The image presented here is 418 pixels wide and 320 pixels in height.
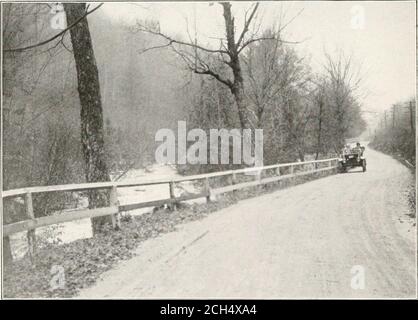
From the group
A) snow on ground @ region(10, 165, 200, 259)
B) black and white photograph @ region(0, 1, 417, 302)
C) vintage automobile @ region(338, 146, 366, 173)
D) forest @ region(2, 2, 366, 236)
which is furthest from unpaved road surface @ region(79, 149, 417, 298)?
vintage automobile @ region(338, 146, 366, 173)

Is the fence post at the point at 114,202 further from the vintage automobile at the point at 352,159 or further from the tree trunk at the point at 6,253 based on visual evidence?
the vintage automobile at the point at 352,159

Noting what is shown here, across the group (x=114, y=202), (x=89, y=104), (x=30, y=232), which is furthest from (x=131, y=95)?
(x=30, y=232)

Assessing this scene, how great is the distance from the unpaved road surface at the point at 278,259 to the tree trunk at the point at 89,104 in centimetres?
187

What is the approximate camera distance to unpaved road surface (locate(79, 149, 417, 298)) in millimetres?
5230

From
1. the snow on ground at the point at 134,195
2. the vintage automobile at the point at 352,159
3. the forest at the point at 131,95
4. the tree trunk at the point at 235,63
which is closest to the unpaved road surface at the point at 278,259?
the forest at the point at 131,95

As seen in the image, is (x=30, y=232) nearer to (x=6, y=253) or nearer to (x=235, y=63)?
(x=6, y=253)

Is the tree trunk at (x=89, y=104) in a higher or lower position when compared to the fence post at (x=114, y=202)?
higher

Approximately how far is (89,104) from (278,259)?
17.0 feet

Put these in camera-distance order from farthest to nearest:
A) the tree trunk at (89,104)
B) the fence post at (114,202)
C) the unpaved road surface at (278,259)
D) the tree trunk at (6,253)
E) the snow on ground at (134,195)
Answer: the snow on ground at (134,195) → the tree trunk at (89,104) → the fence post at (114,202) → the tree trunk at (6,253) → the unpaved road surface at (278,259)

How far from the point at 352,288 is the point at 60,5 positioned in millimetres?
7651

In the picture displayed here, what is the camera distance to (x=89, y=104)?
29.4 ft

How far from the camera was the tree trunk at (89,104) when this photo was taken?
8.83 meters
